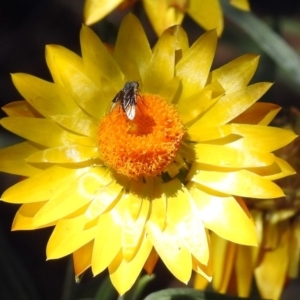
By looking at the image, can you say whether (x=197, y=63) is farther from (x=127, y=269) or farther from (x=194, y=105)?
(x=127, y=269)

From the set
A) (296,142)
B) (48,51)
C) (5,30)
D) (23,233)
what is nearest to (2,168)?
(48,51)

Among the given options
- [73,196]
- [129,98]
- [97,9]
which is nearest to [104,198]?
[73,196]

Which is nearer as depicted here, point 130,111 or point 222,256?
point 130,111

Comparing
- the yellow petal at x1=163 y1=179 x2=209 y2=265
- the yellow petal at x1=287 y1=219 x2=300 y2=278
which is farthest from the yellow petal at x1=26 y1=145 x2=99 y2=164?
the yellow petal at x1=287 y1=219 x2=300 y2=278

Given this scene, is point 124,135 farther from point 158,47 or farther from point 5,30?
point 5,30

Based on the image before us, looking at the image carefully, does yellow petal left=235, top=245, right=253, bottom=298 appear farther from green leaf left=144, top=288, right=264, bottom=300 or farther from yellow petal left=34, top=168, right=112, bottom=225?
yellow petal left=34, top=168, right=112, bottom=225

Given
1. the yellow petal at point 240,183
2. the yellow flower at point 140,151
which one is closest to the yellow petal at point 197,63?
the yellow flower at point 140,151
